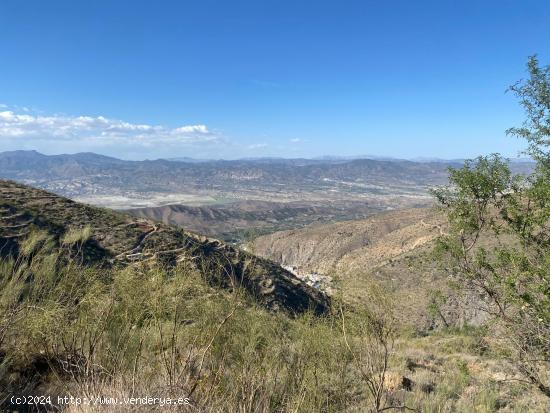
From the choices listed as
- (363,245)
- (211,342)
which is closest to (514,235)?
(211,342)

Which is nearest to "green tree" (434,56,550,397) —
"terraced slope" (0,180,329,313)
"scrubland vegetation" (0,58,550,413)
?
"scrubland vegetation" (0,58,550,413)

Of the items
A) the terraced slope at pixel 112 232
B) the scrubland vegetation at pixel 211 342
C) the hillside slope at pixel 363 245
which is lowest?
the hillside slope at pixel 363 245

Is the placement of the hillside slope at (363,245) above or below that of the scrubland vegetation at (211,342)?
below

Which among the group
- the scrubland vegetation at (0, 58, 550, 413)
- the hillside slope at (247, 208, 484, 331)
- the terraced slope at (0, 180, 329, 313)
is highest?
the scrubland vegetation at (0, 58, 550, 413)

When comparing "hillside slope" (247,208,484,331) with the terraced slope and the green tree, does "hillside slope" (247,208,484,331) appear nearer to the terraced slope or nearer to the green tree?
the terraced slope

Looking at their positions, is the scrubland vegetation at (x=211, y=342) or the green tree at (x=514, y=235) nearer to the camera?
the scrubland vegetation at (x=211, y=342)

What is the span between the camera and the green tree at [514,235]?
7336 millimetres

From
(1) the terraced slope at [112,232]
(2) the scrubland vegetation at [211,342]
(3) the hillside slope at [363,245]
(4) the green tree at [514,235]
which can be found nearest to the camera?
(2) the scrubland vegetation at [211,342]

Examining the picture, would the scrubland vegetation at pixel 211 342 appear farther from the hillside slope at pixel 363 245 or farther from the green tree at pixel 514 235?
the hillside slope at pixel 363 245

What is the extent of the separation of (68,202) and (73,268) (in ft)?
113

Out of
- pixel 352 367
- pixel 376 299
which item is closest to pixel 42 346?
pixel 376 299

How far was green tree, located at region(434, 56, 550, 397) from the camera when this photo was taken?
734 cm

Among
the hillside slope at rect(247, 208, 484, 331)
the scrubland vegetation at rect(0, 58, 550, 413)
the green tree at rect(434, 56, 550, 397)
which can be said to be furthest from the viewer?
the hillside slope at rect(247, 208, 484, 331)

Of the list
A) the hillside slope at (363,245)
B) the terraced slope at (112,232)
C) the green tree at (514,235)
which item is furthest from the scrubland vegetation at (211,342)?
the hillside slope at (363,245)
